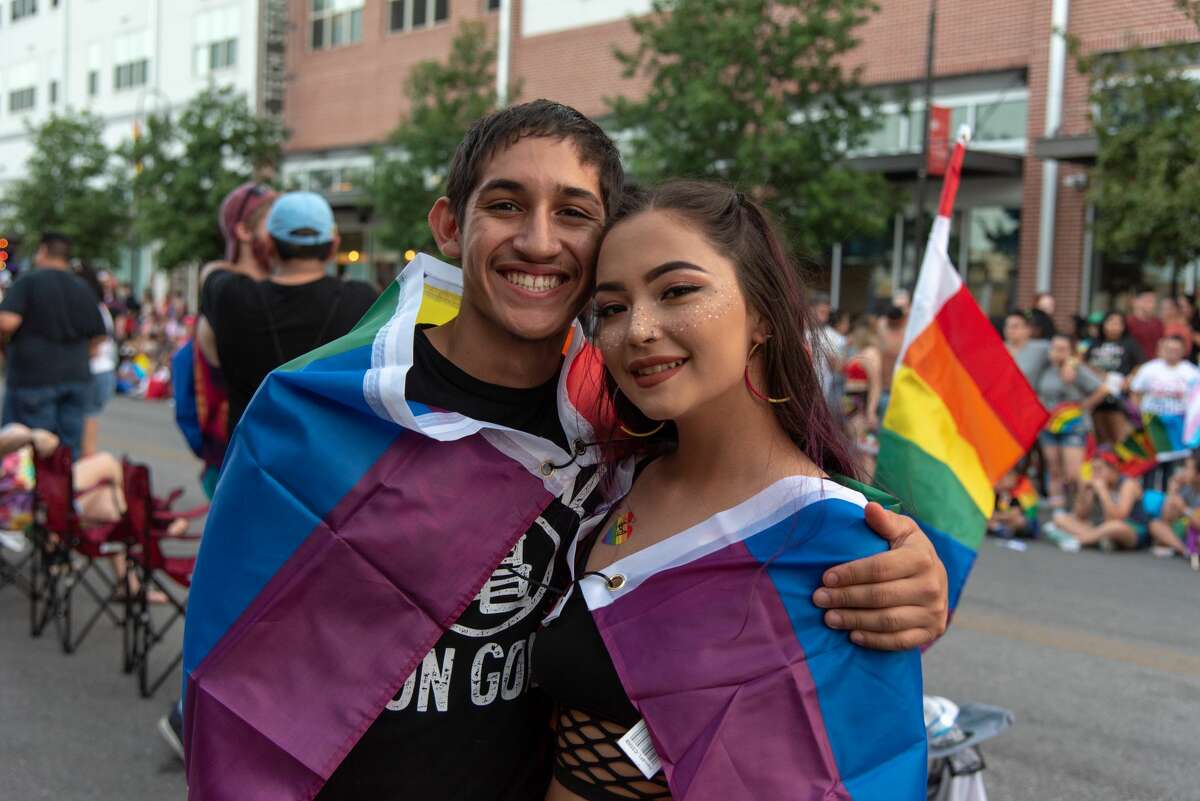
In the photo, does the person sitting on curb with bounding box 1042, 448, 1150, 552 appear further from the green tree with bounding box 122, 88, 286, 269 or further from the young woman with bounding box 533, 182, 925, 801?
the green tree with bounding box 122, 88, 286, 269

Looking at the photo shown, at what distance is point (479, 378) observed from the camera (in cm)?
218

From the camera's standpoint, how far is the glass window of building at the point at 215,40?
117 ft

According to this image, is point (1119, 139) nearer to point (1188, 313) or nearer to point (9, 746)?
point (1188, 313)

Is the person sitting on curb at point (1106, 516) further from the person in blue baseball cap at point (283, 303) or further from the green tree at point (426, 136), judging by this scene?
the green tree at point (426, 136)

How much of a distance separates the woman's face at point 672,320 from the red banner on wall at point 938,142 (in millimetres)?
13962

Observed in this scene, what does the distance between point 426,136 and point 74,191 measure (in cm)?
1641

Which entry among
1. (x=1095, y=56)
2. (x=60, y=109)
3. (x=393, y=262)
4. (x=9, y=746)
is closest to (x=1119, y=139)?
(x=1095, y=56)

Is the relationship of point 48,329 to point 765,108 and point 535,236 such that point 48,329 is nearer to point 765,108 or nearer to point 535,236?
point 535,236

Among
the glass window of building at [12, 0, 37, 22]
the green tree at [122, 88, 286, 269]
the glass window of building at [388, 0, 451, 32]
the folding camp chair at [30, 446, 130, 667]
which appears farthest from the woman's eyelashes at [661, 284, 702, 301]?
the glass window of building at [12, 0, 37, 22]

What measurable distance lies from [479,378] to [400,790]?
2.42ft

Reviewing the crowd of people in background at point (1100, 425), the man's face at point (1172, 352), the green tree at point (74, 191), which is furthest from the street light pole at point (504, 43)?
the man's face at point (1172, 352)

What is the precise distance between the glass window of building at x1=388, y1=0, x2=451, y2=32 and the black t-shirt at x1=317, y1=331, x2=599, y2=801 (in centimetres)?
2896

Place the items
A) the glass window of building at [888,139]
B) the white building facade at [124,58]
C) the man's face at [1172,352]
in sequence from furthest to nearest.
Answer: the white building facade at [124,58] < the glass window of building at [888,139] < the man's face at [1172,352]

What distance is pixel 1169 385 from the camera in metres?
10.2
